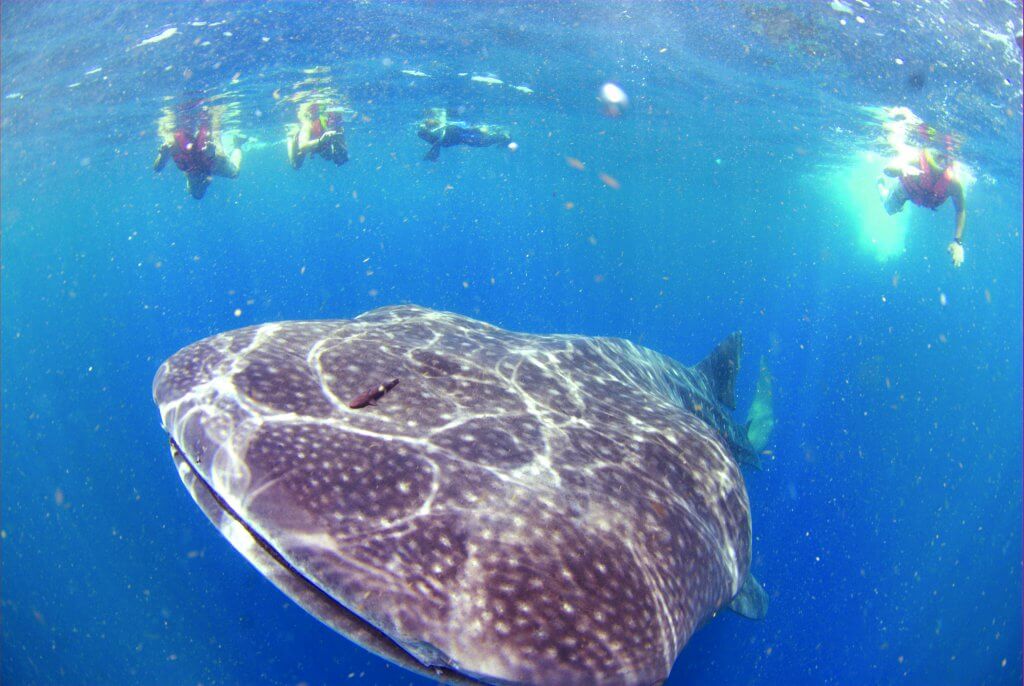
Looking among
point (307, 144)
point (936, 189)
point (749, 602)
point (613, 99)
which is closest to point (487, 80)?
point (613, 99)

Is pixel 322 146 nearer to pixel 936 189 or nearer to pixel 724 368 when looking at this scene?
pixel 724 368

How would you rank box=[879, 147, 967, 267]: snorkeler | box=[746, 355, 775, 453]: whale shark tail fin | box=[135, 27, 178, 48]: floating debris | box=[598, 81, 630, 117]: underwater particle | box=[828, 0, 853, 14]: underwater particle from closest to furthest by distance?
box=[746, 355, 775, 453]: whale shark tail fin, box=[828, 0, 853, 14]: underwater particle, box=[879, 147, 967, 267]: snorkeler, box=[135, 27, 178, 48]: floating debris, box=[598, 81, 630, 117]: underwater particle

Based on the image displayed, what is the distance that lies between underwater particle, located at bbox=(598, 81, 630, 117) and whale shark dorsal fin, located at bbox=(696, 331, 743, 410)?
1632 cm

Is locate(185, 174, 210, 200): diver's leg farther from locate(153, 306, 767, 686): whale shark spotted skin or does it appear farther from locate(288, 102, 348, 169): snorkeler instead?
locate(153, 306, 767, 686): whale shark spotted skin

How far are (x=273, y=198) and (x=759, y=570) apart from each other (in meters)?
72.7

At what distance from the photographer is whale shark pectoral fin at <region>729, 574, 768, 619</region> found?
4430 millimetres

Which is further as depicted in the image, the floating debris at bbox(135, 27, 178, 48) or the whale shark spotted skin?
the floating debris at bbox(135, 27, 178, 48)

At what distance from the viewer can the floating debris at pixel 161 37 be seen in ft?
45.2

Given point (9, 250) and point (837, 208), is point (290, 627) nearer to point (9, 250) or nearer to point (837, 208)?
point (837, 208)

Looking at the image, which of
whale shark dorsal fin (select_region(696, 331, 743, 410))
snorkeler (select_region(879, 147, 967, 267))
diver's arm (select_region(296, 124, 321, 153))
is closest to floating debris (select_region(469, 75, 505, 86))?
diver's arm (select_region(296, 124, 321, 153))

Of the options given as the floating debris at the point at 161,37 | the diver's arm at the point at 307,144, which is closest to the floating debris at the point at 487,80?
the diver's arm at the point at 307,144

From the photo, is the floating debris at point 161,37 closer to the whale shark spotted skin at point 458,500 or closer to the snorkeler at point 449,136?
the snorkeler at point 449,136

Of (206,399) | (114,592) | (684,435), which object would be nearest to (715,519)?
(684,435)

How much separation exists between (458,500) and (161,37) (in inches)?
681
